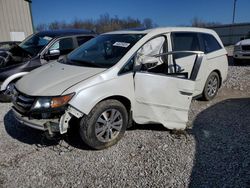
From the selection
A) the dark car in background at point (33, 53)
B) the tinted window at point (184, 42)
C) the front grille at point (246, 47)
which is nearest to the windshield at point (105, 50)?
the tinted window at point (184, 42)

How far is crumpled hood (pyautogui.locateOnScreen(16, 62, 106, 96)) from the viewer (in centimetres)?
315

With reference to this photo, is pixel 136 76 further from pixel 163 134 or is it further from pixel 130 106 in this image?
pixel 163 134

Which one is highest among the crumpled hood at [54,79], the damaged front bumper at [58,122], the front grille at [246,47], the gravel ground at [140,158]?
the crumpled hood at [54,79]

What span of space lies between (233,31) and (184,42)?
25.2 meters

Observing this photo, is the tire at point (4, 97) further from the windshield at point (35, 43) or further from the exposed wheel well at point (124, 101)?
the exposed wheel well at point (124, 101)

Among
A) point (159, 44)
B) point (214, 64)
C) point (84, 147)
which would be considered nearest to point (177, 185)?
point (84, 147)

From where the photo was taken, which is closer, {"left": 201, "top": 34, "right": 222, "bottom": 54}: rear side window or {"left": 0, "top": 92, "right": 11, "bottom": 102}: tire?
{"left": 201, "top": 34, "right": 222, "bottom": 54}: rear side window

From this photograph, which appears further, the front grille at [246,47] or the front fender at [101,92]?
the front grille at [246,47]

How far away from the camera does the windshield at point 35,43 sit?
590 centimetres

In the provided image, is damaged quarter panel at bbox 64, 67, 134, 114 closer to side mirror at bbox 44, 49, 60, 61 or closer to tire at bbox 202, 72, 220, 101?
tire at bbox 202, 72, 220, 101

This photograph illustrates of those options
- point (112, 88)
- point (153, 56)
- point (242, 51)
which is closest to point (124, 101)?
point (112, 88)

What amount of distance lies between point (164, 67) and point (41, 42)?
143 inches

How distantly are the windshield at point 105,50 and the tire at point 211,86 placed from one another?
224cm

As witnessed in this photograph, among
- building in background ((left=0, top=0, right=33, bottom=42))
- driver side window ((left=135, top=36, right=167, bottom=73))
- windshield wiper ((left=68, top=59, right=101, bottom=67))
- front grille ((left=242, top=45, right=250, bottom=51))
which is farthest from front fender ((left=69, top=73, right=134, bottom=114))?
building in background ((left=0, top=0, right=33, bottom=42))
